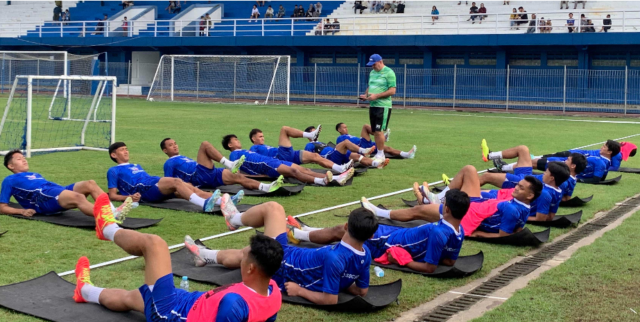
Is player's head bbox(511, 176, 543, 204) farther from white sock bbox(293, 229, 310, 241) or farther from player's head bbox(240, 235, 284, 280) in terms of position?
player's head bbox(240, 235, 284, 280)

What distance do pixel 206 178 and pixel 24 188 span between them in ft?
9.12

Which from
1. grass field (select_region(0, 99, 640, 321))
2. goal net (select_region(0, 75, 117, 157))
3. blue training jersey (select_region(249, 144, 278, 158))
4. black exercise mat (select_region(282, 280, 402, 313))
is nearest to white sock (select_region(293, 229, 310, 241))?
grass field (select_region(0, 99, 640, 321))

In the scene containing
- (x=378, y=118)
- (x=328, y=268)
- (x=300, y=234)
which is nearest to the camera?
(x=328, y=268)

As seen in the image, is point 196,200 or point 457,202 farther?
point 196,200

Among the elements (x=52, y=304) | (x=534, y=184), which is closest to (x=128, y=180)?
(x=52, y=304)

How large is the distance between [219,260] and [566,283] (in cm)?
307

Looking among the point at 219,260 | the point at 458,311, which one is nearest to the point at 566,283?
the point at 458,311

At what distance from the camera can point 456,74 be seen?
38125mm

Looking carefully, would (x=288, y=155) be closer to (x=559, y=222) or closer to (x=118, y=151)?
(x=118, y=151)

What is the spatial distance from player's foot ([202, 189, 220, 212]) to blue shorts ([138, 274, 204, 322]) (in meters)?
3.89

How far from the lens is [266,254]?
4230 millimetres

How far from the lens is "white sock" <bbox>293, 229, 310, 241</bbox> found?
708 centimetres

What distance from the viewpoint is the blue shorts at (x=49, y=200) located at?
8.50 meters

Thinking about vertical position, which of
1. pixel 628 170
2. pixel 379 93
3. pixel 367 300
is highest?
pixel 379 93
